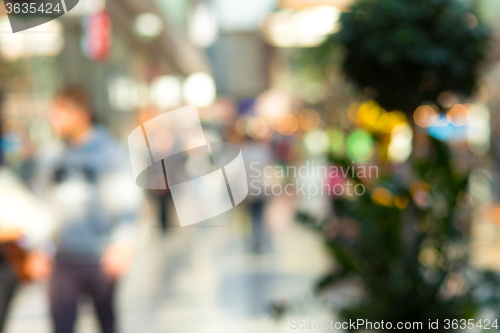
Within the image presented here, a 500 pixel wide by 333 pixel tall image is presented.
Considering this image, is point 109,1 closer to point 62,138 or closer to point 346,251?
point 62,138

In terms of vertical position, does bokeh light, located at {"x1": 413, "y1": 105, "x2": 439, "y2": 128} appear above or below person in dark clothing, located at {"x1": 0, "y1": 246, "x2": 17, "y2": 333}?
above

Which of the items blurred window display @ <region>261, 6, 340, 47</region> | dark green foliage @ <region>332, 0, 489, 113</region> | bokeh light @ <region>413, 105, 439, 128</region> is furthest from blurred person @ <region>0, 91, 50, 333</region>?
blurred window display @ <region>261, 6, 340, 47</region>

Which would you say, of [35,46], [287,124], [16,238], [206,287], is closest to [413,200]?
[16,238]

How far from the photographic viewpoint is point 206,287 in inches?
192

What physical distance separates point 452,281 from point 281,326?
5.08 ft

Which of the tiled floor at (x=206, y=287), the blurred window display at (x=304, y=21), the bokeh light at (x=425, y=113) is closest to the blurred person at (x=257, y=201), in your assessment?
the tiled floor at (x=206, y=287)

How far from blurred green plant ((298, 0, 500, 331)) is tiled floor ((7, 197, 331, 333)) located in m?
0.35

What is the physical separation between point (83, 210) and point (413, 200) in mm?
1512

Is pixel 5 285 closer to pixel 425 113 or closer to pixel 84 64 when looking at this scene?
pixel 425 113

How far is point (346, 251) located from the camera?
8.08ft

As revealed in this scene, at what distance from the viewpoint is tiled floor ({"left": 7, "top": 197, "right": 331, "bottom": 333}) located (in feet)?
12.5

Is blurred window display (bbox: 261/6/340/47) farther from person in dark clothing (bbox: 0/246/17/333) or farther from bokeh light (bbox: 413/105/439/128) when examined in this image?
person in dark clothing (bbox: 0/246/17/333)

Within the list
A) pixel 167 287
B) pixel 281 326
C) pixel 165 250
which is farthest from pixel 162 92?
pixel 281 326

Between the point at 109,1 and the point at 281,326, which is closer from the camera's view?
the point at 281,326
